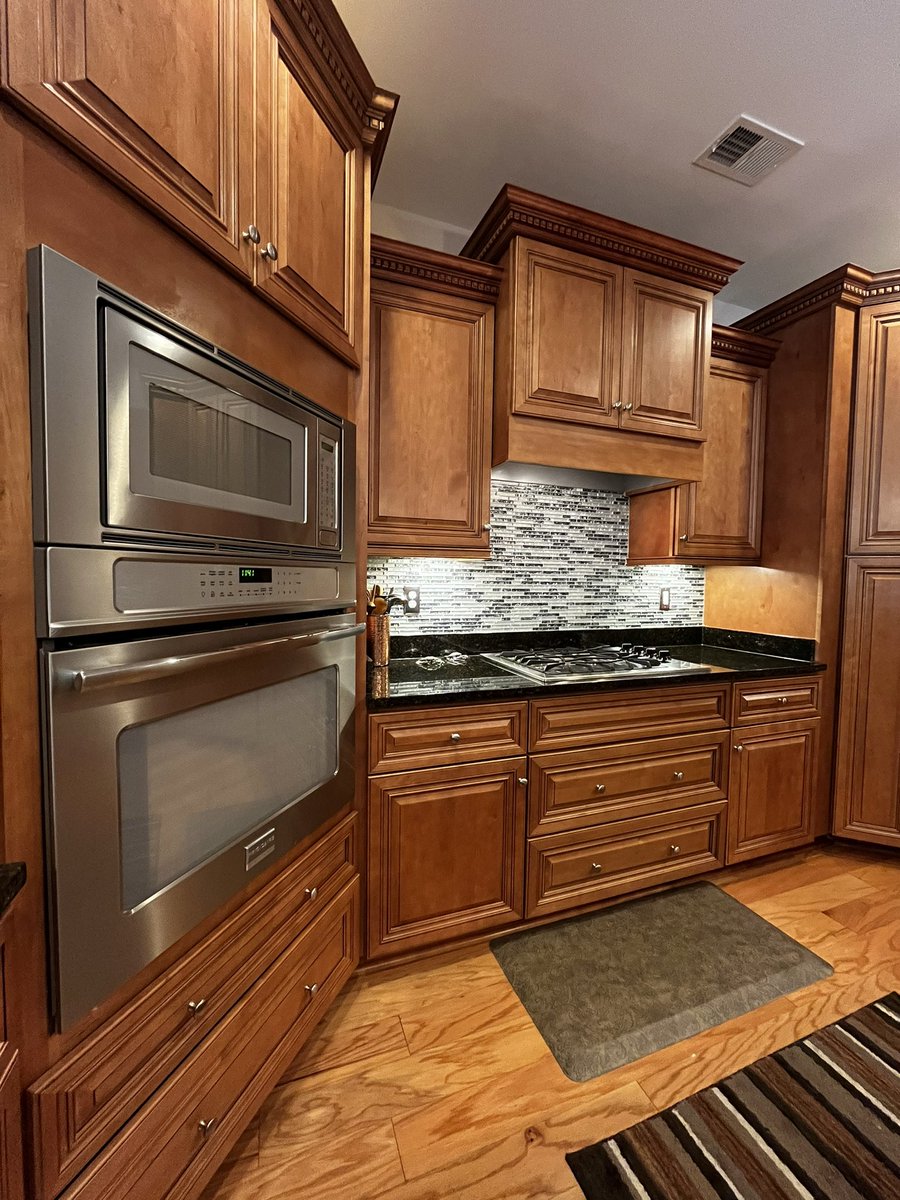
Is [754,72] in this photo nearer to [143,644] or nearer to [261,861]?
[143,644]

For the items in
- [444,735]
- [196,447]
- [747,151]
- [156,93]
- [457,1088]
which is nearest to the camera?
[156,93]

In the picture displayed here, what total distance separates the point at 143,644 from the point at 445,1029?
1.46m

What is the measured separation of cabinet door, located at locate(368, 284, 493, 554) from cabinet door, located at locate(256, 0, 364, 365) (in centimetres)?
41

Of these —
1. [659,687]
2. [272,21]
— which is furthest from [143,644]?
[659,687]

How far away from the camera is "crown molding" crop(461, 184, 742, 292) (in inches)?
70.9

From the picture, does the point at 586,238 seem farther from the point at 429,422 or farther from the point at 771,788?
the point at 771,788

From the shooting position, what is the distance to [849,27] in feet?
4.78

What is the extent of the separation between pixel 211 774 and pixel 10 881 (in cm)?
39

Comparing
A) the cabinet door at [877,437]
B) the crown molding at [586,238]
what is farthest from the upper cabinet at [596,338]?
the cabinet door at [877,437]

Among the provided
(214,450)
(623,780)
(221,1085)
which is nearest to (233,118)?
(214,450)

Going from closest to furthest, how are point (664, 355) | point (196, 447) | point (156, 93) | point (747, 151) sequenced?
point (156, 93)
point (196, 447)
point (747, 151)
point (664, 355)

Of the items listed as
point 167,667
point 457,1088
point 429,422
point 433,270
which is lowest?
point 457,1088

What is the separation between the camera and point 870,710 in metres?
2.39


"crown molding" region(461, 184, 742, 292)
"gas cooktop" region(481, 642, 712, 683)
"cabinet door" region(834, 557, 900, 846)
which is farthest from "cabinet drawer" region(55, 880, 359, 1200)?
"cabinet door" region(834, 557, 900, 846)
